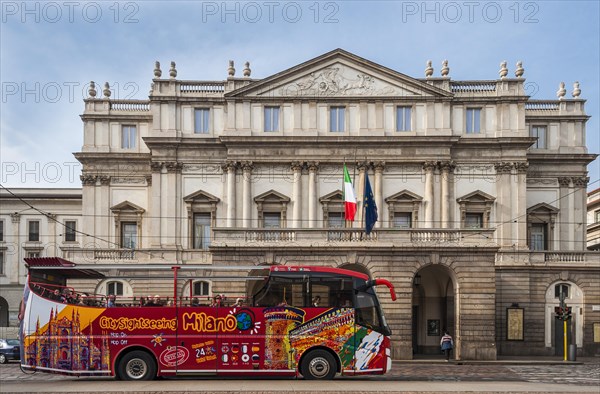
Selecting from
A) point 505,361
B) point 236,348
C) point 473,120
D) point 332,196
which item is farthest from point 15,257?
point 236,348

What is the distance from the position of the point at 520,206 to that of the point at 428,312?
33.0ft

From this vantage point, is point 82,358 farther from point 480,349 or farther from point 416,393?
point 480,349

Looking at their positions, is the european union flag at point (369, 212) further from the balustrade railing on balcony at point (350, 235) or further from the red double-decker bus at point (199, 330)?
the red double-decker bus at point (199, 330)

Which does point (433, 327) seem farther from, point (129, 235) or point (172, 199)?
point (129, 235)

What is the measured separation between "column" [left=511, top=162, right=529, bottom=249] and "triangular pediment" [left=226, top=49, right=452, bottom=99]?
7.21 metres

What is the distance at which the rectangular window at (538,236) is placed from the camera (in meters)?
50.7

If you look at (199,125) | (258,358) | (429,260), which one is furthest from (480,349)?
(199,125)

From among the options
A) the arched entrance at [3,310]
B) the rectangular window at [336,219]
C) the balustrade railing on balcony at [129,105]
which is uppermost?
the balustrade railing on balcony at [129,105]

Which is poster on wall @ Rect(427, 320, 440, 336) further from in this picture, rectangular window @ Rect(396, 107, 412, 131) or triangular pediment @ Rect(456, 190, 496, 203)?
rectangular window @ Rect(396, 107, 412, 131)

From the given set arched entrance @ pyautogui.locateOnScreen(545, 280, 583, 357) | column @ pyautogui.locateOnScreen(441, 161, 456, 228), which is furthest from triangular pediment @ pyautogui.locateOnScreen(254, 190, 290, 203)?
arched entrance @ pyautogui.locateOnScreen(545, 280, 583, 357)

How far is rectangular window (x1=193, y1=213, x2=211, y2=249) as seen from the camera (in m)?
49.5

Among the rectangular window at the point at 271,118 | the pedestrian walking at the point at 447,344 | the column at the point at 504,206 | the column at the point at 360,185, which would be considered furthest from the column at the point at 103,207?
the column at the point at 504,206

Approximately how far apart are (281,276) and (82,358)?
22.7 feet

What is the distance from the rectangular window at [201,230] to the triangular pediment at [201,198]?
1.02m
